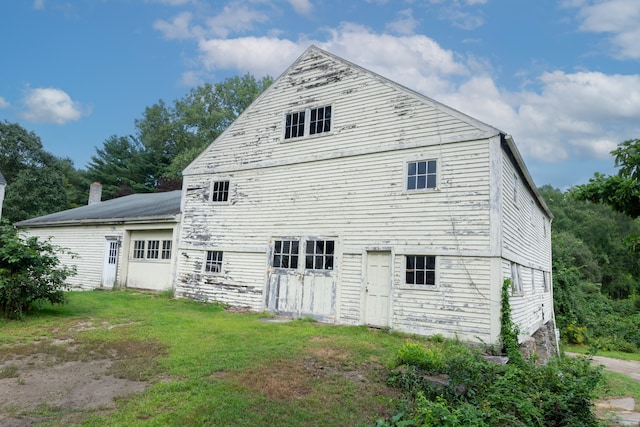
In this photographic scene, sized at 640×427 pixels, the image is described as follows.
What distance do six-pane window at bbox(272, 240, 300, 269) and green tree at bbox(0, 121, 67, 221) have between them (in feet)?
98.7

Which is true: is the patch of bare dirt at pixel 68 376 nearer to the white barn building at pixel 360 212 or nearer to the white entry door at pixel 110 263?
the white barn building at pixel 360 212

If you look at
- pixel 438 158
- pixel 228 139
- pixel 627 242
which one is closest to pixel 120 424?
pixel 627 242

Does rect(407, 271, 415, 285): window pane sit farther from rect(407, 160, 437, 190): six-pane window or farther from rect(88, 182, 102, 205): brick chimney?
rect(88, 182, 102, 205): brick chimney

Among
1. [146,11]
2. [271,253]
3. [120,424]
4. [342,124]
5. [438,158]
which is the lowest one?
[120,424]

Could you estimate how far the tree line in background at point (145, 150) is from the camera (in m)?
33.9

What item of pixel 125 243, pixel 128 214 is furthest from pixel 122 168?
pixel 125 243

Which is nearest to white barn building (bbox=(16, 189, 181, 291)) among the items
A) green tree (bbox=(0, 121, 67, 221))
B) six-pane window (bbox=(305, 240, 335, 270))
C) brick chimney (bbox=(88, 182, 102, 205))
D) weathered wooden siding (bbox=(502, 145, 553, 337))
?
brick chimney (bbox=(88, 182, 102, 205))

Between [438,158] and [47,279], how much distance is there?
9.73m

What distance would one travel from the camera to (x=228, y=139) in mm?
14016

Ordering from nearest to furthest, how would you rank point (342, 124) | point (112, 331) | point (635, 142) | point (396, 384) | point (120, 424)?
point (120, 424) → point (635, 142) → point (396, 384) → point (112, 331) → point (342, 124)

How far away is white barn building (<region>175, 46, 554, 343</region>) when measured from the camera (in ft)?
30.3

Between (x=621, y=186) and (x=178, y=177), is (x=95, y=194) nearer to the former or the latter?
(x=178, y=177)

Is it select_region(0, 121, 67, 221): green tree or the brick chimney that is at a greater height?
select_region(0, 121, 67, 221): green tree

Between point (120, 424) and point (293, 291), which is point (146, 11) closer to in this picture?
point (293, 291)
